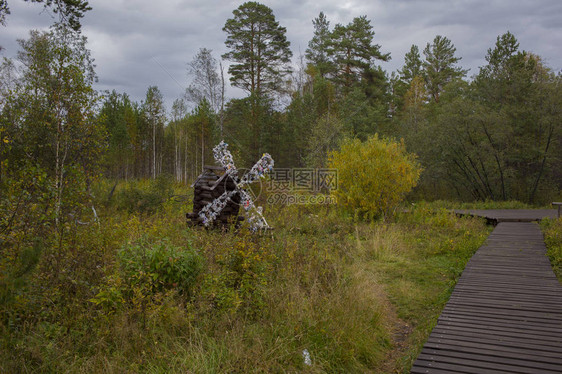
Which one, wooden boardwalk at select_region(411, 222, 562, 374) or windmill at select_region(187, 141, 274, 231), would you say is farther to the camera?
windmill at select_region(187, 141, 274, 231)

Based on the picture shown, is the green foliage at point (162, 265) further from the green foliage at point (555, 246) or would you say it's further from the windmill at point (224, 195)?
the green foliage at point (555, 246)

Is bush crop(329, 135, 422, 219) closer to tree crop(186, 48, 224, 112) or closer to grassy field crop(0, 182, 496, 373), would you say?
grassy field crop(0, 182, 496, 373)

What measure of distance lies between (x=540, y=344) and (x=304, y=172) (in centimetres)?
1977

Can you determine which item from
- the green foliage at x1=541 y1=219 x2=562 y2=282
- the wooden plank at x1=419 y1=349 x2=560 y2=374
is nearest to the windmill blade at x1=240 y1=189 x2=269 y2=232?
the wooden plank at x1=419 y1=349 x2=560 y2=374

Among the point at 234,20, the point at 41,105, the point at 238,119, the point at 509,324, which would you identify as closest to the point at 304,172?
the point at 238,119

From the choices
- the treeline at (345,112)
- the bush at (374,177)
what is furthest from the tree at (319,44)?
the bush at (374,177)

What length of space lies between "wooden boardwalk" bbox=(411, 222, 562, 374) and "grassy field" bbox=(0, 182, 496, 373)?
1.21ft

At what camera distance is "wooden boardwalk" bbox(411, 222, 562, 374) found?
3531 mm

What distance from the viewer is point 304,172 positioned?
23.4m

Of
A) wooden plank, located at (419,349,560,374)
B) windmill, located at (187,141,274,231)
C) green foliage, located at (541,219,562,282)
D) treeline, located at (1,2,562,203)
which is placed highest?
treeline, located at (1,2,562,203)

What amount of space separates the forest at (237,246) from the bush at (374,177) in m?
0.06

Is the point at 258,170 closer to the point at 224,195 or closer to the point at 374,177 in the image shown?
the point at 224,195

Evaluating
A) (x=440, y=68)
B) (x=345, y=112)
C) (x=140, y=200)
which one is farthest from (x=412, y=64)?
(x=140, y=200)

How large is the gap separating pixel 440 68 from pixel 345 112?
15786 millimetres
